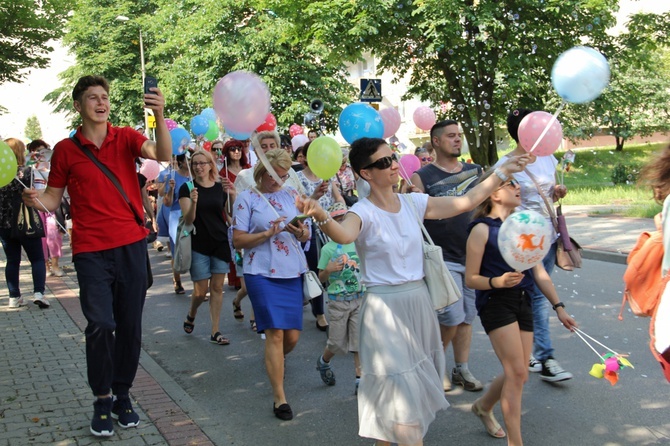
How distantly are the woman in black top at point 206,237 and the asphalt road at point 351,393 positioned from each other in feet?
1.57

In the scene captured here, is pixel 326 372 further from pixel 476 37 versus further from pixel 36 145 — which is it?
pixel 476 37

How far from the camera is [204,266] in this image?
25.4 ft

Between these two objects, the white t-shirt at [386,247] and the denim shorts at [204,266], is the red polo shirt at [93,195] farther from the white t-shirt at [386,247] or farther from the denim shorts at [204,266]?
the denim shorts at [204,266]

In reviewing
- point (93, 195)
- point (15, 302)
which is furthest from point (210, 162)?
point (15, 302)

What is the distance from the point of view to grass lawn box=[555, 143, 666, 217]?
1870 centimetres

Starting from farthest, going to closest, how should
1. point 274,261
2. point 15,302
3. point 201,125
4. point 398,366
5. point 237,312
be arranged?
point 201,125, point 15,302, point 237,312, point 274,261, point 398,366

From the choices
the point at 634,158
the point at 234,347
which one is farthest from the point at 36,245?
the point at 634,158

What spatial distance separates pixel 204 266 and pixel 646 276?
526 centimetres

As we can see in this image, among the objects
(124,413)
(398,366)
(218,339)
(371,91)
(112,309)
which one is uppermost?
(371,91)

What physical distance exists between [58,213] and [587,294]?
857 centimetres

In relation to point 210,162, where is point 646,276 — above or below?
below

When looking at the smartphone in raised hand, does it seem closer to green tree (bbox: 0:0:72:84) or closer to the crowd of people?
the crowd of people

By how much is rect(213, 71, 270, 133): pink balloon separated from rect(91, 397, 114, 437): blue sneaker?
1987 millimetres

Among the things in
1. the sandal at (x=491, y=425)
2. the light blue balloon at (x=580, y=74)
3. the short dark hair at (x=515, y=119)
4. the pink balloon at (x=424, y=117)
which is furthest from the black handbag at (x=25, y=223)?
the light blue balloon at (x=580, y=74)
